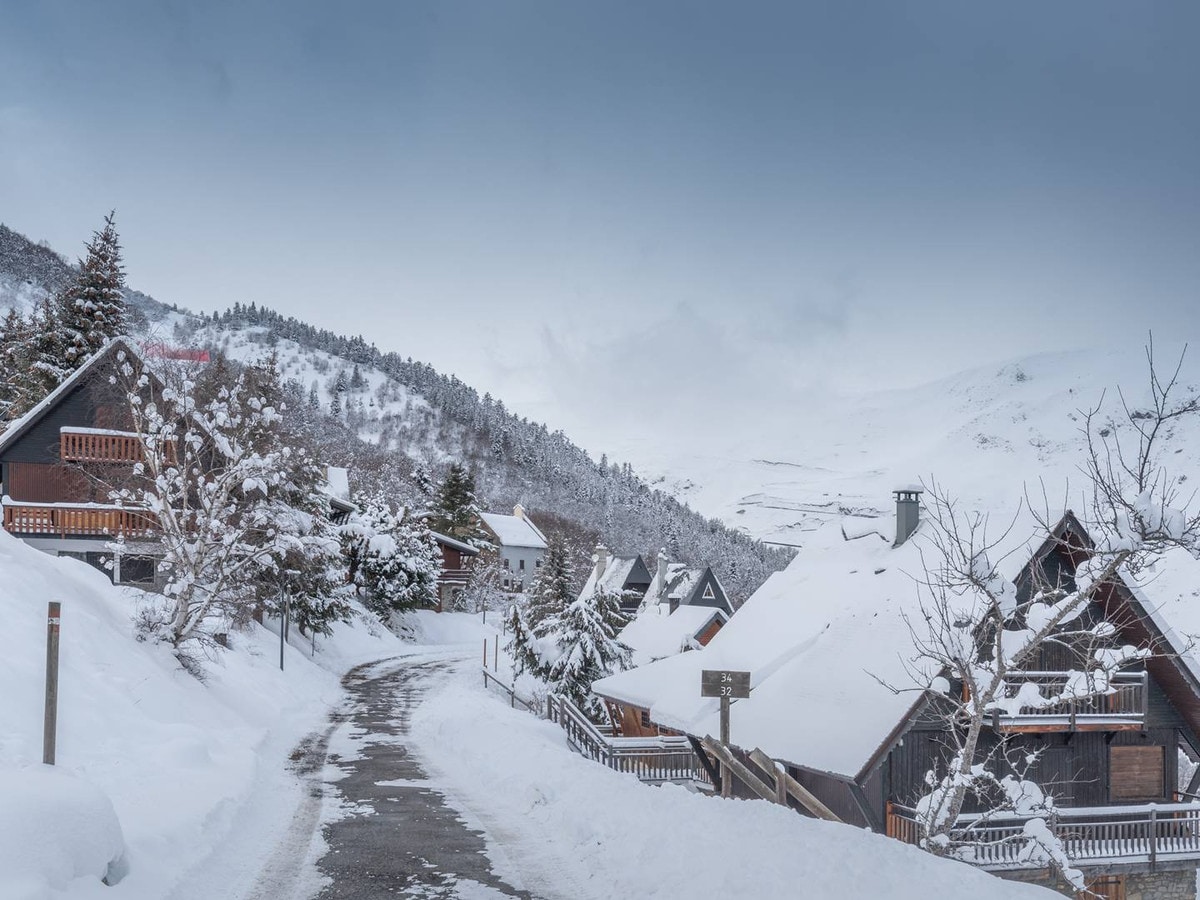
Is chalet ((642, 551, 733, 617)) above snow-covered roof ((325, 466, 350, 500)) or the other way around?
the other way around

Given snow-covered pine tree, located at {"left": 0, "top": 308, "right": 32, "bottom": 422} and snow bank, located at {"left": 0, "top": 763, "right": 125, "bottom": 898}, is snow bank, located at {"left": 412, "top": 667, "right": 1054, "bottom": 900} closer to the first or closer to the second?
snow bank, located at {"left": 0, "top": 763, "right": 125, "bottom": 898}

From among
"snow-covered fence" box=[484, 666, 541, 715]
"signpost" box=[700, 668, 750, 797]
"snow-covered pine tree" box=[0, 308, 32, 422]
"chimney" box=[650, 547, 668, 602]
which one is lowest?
"snow-covered fence" box=[484, 666, 541, 715]

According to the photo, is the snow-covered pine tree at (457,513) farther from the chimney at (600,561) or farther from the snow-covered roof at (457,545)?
the chimney at (600,561)

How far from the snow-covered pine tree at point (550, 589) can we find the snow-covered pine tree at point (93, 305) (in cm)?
2217

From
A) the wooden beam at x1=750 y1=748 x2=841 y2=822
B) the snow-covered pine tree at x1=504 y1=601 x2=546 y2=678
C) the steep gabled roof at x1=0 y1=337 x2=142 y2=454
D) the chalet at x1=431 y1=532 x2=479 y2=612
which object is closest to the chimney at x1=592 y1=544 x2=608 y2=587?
the chalet at x1=431 y1=532 x2=479 y2=612

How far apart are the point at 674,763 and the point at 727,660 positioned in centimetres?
313

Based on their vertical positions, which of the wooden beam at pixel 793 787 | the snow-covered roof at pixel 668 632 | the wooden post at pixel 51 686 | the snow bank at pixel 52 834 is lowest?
the snow-covered roof at pixel 668 632

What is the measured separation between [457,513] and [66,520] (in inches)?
2237

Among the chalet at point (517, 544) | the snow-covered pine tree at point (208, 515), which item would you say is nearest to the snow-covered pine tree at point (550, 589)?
the snow-covered pine tree at point (208, 515)

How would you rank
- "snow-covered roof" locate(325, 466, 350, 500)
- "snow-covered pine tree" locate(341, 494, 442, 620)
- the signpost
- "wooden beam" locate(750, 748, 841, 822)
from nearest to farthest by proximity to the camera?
"wooden beam" locate(750, 748, 841, 822) < the signpost < "snow-covered pine tree" locate(341, 494, 442, 620) < "snow-covered roof" locate(325, 466, 350, 500)

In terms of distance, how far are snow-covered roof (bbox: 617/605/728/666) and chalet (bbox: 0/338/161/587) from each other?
2080 cm

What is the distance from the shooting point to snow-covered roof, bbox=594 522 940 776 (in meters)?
19.0

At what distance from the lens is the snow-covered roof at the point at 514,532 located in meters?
103

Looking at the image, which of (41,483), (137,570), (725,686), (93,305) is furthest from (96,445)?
(725,686)
